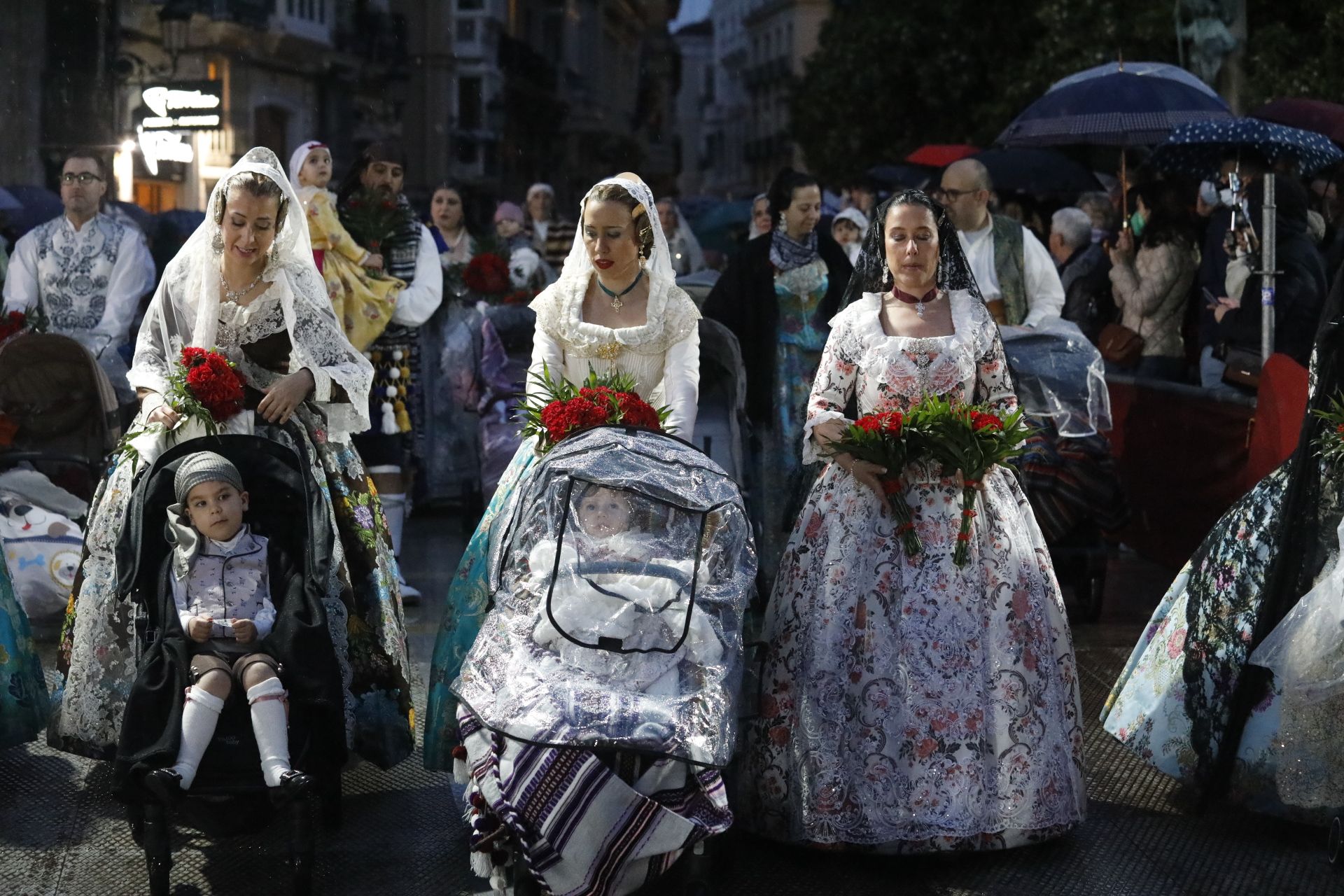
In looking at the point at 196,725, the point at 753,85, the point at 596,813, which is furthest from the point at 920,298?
the point at 753,85

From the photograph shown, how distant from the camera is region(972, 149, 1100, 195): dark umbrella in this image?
14555mm

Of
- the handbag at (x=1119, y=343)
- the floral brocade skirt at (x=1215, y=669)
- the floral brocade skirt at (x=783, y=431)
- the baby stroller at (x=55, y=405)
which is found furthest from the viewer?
the handbag at (x=1119, y=343)

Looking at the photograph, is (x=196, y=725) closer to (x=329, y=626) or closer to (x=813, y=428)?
(x=329, y=626)

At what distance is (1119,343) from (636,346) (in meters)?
5.47

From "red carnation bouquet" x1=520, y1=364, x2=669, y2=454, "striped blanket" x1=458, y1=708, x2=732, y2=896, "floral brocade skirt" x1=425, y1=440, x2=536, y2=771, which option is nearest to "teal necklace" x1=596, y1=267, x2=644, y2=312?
"red carnation bouquet" x1=520, y1=364, x2=669, y2=454

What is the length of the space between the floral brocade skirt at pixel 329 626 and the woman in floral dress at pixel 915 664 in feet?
4.12

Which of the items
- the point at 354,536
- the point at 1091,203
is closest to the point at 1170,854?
the point at 354,536

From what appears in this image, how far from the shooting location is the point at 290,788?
4.80m

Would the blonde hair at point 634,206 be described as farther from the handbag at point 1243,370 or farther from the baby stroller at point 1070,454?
the handbag at point 1243,370

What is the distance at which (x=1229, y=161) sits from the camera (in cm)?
1016

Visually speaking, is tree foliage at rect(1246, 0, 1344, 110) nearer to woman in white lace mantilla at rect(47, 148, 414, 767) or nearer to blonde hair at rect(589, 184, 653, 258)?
blonde hair at rect(589, 184, 653, 258)

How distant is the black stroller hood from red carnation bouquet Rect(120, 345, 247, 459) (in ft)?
0.54

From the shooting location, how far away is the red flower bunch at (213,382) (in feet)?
18.3

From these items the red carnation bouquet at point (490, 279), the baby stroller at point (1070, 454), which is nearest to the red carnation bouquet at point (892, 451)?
the baby stroller at point (1070, 454)
